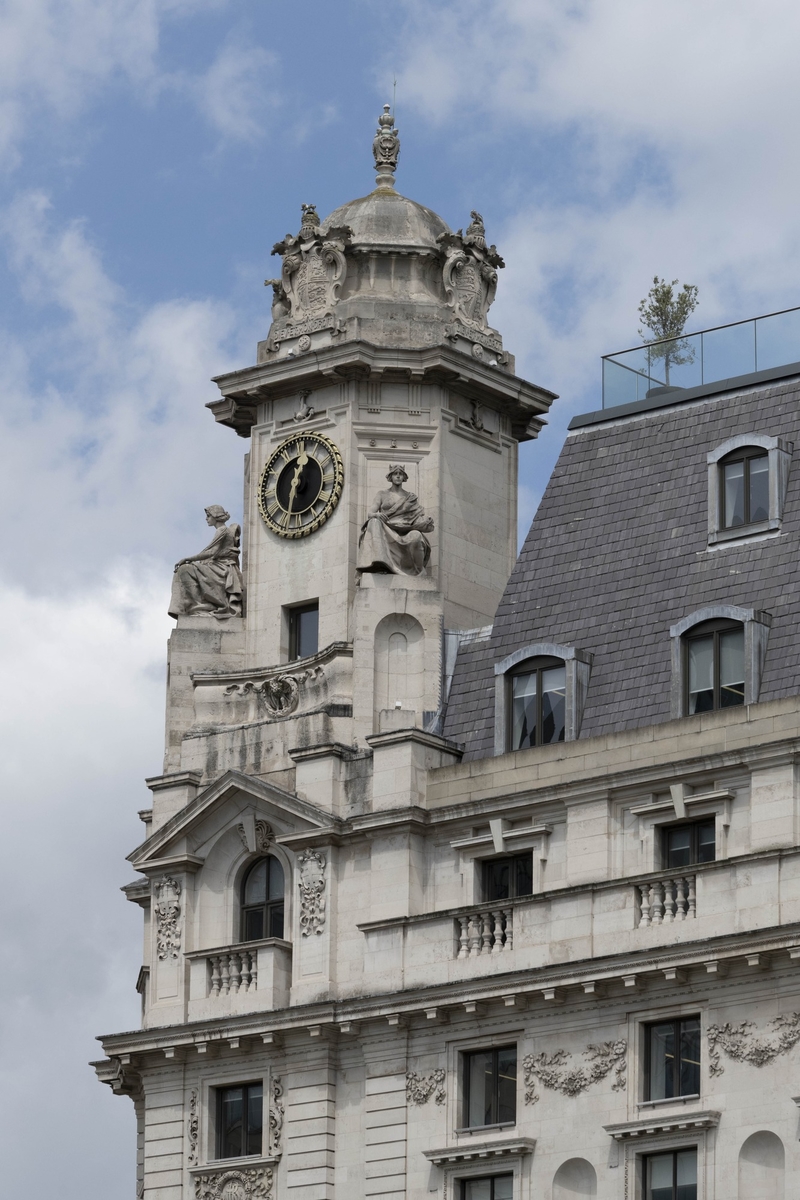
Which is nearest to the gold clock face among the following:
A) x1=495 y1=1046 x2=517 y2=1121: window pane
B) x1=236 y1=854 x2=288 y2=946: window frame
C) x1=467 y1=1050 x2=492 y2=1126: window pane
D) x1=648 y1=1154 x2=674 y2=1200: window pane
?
x1=236 y1=854 x2=288 y2=946: window frame

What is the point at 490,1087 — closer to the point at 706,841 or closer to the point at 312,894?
the point at 312,894

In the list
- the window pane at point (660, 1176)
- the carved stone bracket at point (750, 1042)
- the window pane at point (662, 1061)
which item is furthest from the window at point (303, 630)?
the window pane at point (660, 1176)

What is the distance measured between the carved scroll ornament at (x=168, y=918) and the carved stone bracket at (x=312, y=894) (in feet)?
10.8

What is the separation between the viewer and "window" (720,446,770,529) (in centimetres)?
6309

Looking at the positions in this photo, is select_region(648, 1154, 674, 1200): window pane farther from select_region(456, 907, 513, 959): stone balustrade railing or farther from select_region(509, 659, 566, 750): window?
select_region(509, 659, 566, 750): window

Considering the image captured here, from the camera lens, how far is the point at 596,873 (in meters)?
60.4

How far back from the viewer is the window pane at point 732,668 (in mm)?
60625

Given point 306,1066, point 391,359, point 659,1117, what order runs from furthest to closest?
point 391,359
point 306,1066
point 659,1117

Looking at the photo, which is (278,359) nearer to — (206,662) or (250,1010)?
(206,662)

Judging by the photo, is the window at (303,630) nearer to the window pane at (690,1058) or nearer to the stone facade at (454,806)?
the stone facade at (454,806)

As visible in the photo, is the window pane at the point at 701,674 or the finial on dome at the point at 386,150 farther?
the finial on dome at the point at 386,150

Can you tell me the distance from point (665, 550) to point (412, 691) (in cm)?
634

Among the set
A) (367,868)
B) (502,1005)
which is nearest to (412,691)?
(367,868)

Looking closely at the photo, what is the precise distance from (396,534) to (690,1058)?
1443 cm
